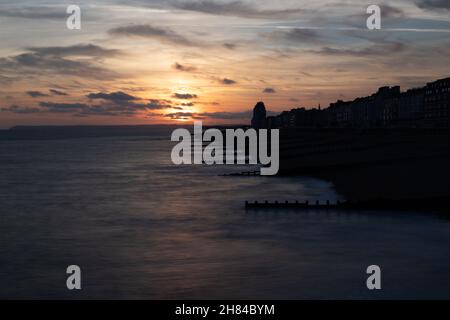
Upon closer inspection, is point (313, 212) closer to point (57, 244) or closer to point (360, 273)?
point (360, 273)

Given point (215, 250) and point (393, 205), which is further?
point (393, 205)

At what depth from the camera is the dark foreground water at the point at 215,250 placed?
29.8 m

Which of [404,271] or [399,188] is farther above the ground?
[399,188]

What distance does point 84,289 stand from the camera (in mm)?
30359

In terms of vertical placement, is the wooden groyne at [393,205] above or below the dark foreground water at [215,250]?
above

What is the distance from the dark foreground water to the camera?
97.9 feet

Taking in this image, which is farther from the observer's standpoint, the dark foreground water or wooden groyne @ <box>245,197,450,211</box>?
wooden groyne @ <box>245,197,450,211</box>

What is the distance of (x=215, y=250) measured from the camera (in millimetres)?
38500

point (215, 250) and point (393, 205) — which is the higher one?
point (393, 205)

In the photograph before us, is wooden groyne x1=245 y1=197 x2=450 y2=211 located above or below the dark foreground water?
above

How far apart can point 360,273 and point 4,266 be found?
2125 cm

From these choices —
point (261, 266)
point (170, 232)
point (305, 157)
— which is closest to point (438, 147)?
point (305, 157)

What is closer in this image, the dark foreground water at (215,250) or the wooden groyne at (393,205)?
the dark foreground water at (215,250)

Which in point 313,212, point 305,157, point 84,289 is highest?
point 305,157
